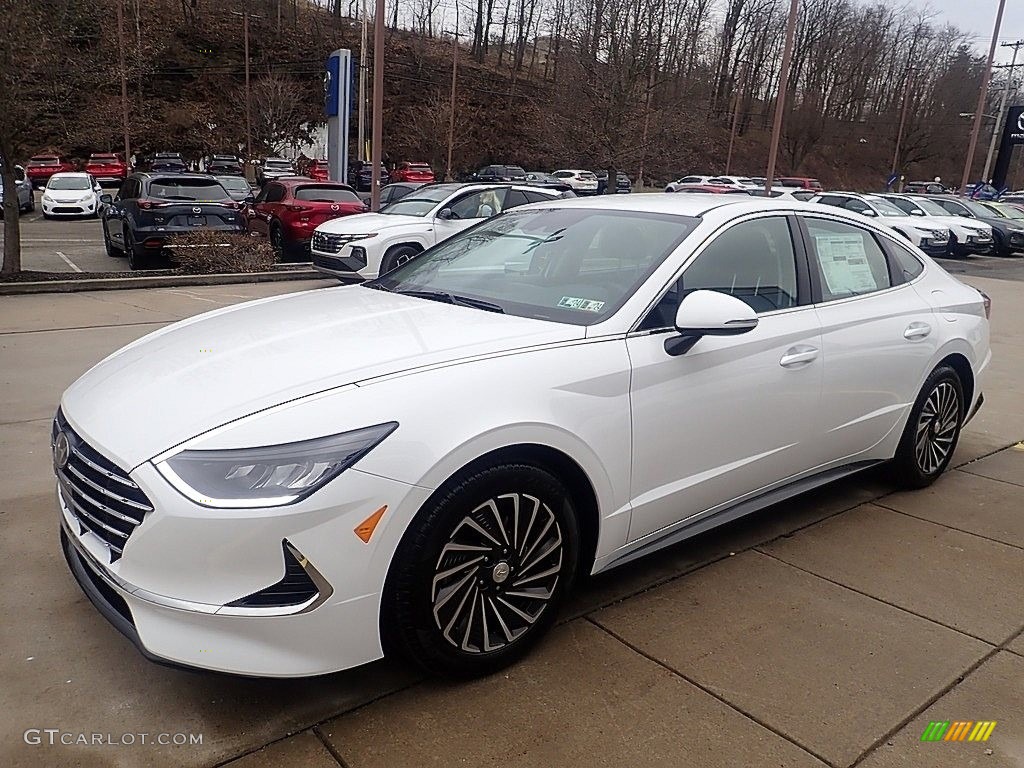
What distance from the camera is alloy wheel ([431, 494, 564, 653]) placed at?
8.38ft

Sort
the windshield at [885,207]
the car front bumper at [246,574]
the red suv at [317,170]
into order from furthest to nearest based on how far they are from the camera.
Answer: the red suv at [317,170], the windshield at [885,207], the car front bumper at [246,574]

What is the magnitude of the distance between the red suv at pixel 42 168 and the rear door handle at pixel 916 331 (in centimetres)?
3807

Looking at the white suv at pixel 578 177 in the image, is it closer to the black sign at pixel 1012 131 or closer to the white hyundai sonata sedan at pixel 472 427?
the black sign at pixel 1012 131

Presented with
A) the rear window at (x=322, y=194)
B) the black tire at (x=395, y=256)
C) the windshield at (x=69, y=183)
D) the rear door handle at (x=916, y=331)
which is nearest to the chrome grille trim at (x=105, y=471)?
the rear door handle at (x=916, y=331)

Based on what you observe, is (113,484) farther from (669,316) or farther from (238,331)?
(669,316)

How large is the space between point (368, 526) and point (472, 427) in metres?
0.44

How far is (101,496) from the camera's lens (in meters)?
2.40

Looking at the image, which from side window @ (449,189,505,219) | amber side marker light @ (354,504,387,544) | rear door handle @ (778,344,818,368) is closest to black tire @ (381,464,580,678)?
amber side marker light @ (354,504,387,544)

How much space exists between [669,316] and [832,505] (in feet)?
6.58

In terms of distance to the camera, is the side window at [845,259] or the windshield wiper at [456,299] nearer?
the windshield wiper at [456,299]

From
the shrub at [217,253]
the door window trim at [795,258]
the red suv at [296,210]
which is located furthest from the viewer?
the red suv at [296,210]

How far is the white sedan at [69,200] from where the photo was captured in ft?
77.6

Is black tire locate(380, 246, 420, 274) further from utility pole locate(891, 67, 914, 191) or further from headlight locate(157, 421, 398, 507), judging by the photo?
utility pole locate(891, 67, 914, 191)

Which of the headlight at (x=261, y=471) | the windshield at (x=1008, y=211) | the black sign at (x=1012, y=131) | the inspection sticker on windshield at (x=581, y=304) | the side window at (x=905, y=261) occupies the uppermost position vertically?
the black sign at (x=1012, y=131)
